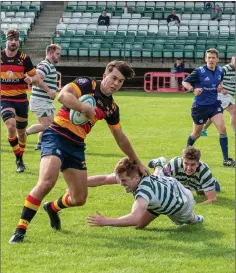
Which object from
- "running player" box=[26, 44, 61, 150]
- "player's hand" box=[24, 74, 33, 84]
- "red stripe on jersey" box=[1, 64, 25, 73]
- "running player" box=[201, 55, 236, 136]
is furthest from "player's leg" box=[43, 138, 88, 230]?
"running player" box=[201, 55, 236, 136]

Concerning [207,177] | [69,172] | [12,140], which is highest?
[69,172]

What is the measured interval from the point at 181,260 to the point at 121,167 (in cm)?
109

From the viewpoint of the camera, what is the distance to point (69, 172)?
6770 mm

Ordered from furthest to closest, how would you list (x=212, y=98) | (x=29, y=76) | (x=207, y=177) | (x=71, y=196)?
(x=212, y=98) → (x=29, y=76) → (x=207, y=177) → (x=71, y=196)

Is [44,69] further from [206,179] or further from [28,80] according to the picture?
[206,179]

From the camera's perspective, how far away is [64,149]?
21.9ft

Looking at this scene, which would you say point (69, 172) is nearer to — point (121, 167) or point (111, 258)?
point (121, 167)

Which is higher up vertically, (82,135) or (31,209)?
(82,135)

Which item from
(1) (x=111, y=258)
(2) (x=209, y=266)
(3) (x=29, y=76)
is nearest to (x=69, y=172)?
(1) (x=111, y=258)

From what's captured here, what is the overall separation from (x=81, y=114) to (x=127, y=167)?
66 centimetres

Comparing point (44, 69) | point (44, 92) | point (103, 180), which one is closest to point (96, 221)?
point (103, 180)

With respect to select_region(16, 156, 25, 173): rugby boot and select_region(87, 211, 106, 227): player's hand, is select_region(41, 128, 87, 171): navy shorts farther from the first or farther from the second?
select_region(16, 156, 25, 173): rugby boot

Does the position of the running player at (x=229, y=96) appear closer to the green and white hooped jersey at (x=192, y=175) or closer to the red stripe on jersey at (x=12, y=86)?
the red stripe on jersey at (x=12, y=86)

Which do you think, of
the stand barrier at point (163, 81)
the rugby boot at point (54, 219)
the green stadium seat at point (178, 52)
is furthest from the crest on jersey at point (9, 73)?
the green stadium seat at point (178, 52)
